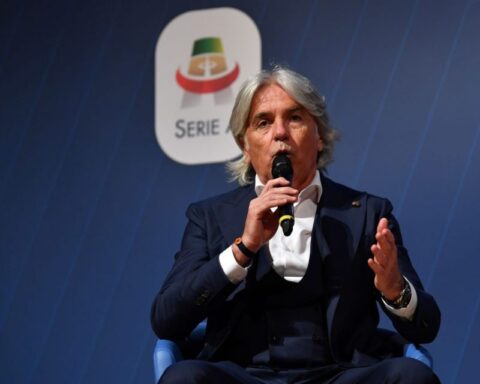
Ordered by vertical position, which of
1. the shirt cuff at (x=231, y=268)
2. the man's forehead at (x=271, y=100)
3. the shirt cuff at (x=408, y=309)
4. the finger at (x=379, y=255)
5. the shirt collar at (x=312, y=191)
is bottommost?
the shirt cuff at (x=231, y=268)

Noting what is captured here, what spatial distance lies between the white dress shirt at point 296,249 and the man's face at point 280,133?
0.04 meters

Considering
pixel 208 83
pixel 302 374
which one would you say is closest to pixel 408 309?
pixel 302 374

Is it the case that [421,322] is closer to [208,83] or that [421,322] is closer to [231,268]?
[231,268]

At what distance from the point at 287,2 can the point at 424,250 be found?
1.17 metres

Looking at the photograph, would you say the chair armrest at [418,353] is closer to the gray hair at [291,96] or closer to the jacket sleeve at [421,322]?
the jacket sleeve at [421,322]

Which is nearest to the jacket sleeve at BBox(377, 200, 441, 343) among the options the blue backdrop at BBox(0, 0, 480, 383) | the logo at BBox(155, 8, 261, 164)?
the blue backdrop at BBox(0, 0, 480, 383)

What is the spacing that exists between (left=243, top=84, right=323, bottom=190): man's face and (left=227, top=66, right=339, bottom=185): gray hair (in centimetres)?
2

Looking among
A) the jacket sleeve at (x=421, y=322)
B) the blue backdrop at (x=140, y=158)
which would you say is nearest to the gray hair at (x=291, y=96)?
the jacket sleeve at (x=421, y=322)

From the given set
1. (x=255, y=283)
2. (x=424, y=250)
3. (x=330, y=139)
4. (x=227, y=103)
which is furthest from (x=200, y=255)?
(x=227, y=103)

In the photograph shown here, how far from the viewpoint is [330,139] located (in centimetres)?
249

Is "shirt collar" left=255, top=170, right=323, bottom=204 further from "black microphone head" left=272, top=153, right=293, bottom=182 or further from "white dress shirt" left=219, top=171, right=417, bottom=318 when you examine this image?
"black microphone head" left=272, top=153, right=293, bottom=182

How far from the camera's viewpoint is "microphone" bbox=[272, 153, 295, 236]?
1896 millimetres

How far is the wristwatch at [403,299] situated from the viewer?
2041mm

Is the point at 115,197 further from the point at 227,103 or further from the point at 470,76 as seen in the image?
the point at 470,76
